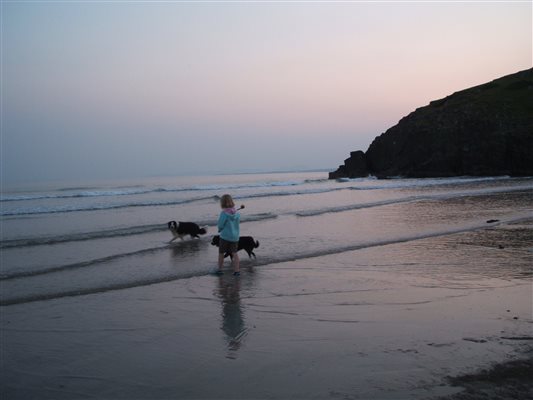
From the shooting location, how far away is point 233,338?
18.7ft

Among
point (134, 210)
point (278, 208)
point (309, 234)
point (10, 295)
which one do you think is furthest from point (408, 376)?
point (134, 210)

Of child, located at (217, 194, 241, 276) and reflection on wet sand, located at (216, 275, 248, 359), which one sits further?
child, located at (217, 194, 241, 276)

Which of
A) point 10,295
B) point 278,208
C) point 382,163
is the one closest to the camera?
point 10,295

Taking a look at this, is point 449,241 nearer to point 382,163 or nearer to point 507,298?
point 507,298

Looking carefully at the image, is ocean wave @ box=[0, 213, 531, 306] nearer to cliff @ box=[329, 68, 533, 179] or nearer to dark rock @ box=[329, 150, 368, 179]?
cliff @ box=[329, 68, 533, 179]

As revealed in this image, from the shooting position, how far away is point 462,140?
196 feet

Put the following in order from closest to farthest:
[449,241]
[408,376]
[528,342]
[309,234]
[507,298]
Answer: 1. [408,376]
2. [528,342]
3. [507,298]
4. [449,241]
5. [309,234]

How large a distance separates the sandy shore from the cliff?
52.5 meters

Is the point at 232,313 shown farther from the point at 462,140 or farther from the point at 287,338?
the point at 462,140

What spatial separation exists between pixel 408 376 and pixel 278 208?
67.8 ft

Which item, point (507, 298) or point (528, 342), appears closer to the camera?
Answer: point (528, 342)

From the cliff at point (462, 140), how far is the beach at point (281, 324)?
161 ft

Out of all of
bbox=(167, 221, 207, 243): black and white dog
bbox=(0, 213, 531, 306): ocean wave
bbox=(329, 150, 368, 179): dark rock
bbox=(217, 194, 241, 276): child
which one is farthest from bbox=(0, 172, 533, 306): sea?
bbox=(329, 150, 368, 179): dark rock

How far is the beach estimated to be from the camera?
437 centimetres
